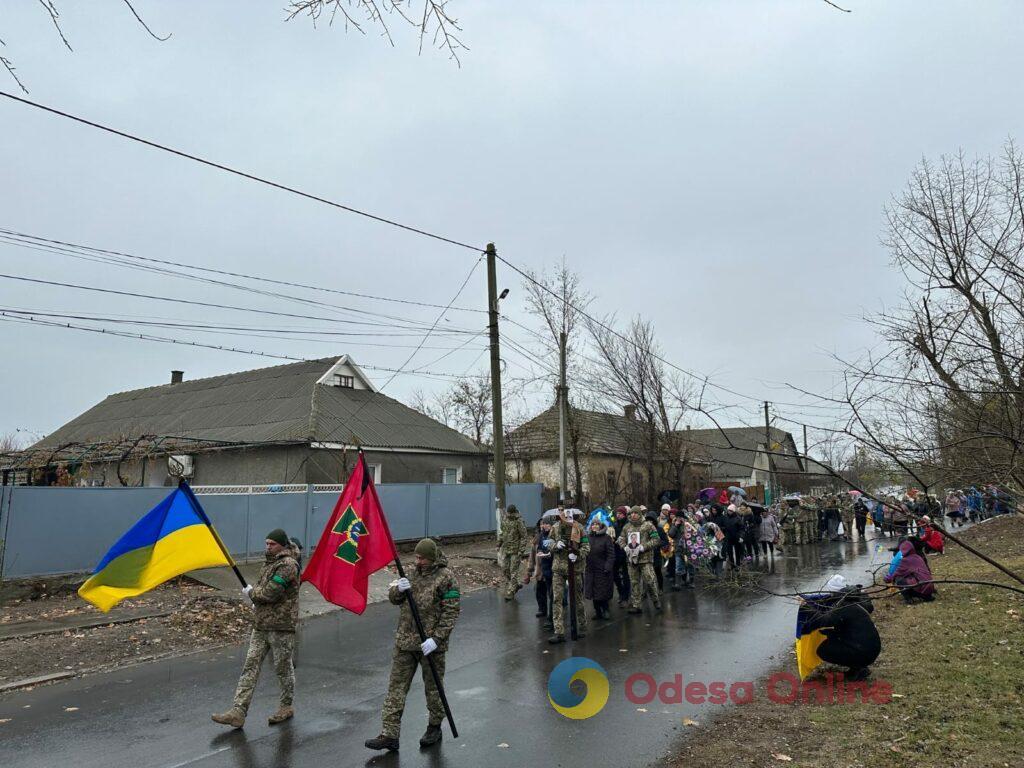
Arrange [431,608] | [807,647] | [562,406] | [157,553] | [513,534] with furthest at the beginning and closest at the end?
[562,406] < [513,534] < [807,647] < [157,553] < [431,608]

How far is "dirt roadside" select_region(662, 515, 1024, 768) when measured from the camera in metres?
5.32

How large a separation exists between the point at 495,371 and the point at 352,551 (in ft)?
39.9

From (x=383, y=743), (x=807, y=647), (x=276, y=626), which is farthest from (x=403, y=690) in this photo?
(x=807, y=647)

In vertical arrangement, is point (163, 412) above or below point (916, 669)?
above

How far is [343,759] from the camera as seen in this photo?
568 cm

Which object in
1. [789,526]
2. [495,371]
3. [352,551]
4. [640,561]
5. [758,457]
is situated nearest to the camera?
[352,551]

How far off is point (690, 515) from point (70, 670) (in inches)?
494

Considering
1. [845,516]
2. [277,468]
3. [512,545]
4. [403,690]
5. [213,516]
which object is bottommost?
[403,690]

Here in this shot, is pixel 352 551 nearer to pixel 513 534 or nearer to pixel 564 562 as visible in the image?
pixel 564 562

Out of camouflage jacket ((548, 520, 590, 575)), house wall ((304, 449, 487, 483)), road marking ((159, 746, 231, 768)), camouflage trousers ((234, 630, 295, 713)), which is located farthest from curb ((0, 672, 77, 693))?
house wall ((304, 449, 487, 483))

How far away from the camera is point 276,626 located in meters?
6.79

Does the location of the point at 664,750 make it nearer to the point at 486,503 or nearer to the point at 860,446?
the point at 860,446

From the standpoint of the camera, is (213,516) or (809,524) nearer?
(213,516)

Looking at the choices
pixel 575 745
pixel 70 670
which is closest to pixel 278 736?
pixel 575 745
